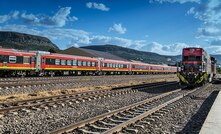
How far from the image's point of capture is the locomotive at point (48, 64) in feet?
101

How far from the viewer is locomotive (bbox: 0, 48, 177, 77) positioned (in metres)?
30.8

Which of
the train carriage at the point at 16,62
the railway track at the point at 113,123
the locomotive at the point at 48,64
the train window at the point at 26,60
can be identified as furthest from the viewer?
the train window at the point at 26,60

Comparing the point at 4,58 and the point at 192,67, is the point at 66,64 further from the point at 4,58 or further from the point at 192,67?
the point at 192,67

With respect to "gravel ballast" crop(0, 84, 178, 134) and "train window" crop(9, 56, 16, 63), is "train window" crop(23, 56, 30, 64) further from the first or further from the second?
"gravel ballast" crop(0, 84, 178, 134)

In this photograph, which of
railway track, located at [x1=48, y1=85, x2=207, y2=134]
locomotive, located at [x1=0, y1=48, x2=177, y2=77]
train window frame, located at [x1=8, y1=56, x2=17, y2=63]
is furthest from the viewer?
locomotive, located at [x1=0, y1=48, x2=177, y2=77]

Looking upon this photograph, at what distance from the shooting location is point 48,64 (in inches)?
1455

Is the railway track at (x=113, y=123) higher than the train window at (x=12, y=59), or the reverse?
the train window at (x=12, y=59)

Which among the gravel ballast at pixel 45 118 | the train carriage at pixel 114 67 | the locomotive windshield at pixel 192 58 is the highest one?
the locomotive windshield at pixel 192 58

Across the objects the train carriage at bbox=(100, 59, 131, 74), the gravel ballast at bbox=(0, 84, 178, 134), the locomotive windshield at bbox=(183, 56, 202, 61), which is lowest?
the gravel ballast at bbox=(0, 84, 178, 134)

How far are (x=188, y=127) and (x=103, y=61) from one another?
145 ft

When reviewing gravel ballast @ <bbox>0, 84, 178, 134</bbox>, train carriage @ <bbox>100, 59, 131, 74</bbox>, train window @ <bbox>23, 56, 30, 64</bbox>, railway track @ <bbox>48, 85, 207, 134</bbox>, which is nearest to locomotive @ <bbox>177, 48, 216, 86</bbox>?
railway track @ <bbox>48, 85, 207, 134</bbox>

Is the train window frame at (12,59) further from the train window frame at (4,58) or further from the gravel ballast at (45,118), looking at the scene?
the gravel ballast at (45,118)

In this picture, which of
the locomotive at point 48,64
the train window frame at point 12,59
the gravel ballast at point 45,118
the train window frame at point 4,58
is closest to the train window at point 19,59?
the locomotive at point 48,64

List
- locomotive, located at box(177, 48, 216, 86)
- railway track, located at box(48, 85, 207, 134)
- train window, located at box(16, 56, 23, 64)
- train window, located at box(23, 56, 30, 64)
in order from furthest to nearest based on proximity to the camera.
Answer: train window, located at box(23, 56, 30, 64), train window, located at box(16, 56, 23, 64), locomotive, located at box(177, 48, 216, 86), railway track, located at box(48, 85, 207, 134)
